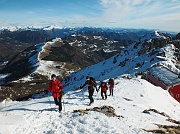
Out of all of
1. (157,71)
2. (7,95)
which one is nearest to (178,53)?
(157,71)

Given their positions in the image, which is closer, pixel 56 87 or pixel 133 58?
pixel 56 87

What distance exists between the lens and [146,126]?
48.0ft

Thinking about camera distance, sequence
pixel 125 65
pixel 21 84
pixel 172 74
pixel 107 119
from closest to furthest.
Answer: pixel 107 119 < pixel 172 74 < pixel 125 65 < pixel 21 84

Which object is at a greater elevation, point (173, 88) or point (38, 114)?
point (38, 114)

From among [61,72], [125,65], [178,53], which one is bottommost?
[61,72]

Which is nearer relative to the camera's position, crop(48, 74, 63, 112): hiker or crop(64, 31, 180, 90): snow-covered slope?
crop(48, 74, 63, 112): hiker

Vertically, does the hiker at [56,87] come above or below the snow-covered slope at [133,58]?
above

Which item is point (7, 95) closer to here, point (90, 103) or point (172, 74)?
point (172, 74)

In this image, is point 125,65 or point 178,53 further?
point 125,65

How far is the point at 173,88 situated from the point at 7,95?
92.5 m

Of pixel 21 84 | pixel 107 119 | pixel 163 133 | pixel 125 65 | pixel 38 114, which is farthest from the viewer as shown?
pixel 21 84

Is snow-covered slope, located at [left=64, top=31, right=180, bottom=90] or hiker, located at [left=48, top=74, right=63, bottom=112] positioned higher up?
hiker, located at [left=48, top=74, right=63, bottom=112]

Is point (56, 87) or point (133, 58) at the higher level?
point (56, 87)

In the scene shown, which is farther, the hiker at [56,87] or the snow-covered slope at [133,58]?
the snow-covered slope at [133,58]
